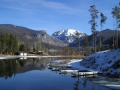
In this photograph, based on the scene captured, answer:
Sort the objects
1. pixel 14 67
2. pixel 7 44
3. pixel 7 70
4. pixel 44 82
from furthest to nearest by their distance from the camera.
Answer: pixel 7 44
pixel 14 67
pixel 7 70
pixel 44 82

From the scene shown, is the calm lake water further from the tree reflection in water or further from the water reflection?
the water reflection

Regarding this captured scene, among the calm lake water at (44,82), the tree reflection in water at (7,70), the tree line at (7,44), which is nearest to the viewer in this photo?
the calm lake water at (44,82)

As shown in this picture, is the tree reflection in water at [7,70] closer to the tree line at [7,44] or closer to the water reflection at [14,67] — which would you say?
the water reflection at [14,67]

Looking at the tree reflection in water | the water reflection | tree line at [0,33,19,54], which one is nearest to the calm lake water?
the tree reflection in water

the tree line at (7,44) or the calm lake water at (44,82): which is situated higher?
the tree line at (7,44)

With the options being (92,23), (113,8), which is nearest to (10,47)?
(92,23)

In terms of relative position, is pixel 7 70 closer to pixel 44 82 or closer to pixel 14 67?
pixel 14 67

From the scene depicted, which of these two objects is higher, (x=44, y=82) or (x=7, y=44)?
(x=7, y=44)

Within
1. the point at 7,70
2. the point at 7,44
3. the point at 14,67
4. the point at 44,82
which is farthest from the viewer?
the point at 7,44

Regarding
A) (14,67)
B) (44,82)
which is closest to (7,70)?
(14,67)

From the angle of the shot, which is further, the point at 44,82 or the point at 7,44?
the point at 7,44

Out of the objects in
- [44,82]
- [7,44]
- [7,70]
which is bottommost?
[44,82]

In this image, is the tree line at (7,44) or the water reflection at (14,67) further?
the tree line at (7,44)

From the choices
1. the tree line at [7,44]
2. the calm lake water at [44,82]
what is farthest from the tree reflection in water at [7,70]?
the tree line at [7,44]
